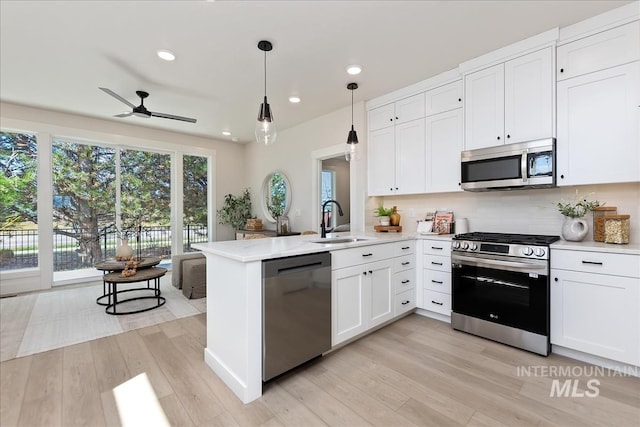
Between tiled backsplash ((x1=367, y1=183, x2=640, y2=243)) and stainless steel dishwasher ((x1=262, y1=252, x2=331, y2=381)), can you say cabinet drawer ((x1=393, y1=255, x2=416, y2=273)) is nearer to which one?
tiled backsplash ((x1=367, y1=183, x2=640, y2=243))

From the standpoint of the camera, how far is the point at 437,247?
307 centimetres

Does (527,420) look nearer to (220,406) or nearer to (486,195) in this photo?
(220,406)

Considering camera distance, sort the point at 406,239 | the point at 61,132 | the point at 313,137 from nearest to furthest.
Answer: the point at 406,239, the point at 61,132, the point at 313,137

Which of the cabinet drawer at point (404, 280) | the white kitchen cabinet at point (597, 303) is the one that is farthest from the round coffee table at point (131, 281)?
the white kitchen cabinet at point (597, 303)

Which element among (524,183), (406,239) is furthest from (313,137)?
(524,183)

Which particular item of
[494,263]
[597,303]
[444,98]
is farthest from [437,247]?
[444,98]

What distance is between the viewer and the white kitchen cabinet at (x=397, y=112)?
3494 mm

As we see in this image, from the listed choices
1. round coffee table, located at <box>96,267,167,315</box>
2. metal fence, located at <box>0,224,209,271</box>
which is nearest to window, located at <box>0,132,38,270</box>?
metal fence, located at <box>0,224,209,271</box>

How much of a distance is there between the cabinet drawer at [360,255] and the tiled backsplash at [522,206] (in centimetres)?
114

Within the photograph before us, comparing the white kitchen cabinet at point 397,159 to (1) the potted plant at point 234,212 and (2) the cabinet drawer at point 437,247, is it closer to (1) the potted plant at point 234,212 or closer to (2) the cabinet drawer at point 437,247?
(2) the cabinet drawer at point 437,247

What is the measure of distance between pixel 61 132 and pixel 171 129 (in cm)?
158

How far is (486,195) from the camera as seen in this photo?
320 centimetres

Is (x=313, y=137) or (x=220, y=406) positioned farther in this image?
(x=313, y=137)

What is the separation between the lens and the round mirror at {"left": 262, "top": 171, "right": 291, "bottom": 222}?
17.6 ft
